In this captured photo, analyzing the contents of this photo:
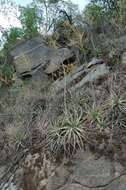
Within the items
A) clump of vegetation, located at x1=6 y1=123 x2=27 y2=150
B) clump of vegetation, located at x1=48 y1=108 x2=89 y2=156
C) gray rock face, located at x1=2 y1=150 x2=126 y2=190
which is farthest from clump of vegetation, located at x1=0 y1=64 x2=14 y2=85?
gray rock face, located at x1=2 y1=150 x2=126 y2=190

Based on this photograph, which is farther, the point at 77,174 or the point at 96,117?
the point at 96,117

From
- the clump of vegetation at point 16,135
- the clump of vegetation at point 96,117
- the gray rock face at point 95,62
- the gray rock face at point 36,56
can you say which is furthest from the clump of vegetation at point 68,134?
the gray rock face at point 36,56

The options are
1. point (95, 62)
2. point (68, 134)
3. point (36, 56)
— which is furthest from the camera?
point (36, 56)

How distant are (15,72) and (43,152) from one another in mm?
5530

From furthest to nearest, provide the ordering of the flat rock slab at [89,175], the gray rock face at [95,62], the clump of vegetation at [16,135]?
Answer: the gray rock face at [95,62] → the clump of vegetation at [16,135] → the flat rock slab at [89,175]

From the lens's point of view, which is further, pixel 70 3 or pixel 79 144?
pixel 70 3

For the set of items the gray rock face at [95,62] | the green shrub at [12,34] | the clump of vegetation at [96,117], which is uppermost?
the green shrub at [12,34]

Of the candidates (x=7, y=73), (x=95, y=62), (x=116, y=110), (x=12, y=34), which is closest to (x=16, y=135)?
(x=116, y=110)

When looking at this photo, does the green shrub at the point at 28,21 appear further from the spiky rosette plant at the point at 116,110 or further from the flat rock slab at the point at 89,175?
the flat rock slab at the point at 89,175

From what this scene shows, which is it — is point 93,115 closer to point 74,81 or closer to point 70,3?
point 74,81

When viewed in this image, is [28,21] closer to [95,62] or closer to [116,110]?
[95,62]

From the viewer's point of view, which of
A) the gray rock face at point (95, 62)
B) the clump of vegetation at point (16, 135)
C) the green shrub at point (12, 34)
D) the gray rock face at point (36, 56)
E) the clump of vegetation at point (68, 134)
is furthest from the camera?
the green shrub at point (12, 34)

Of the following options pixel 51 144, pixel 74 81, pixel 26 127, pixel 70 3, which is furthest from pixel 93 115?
pixel 70 3

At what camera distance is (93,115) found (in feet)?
21.1
